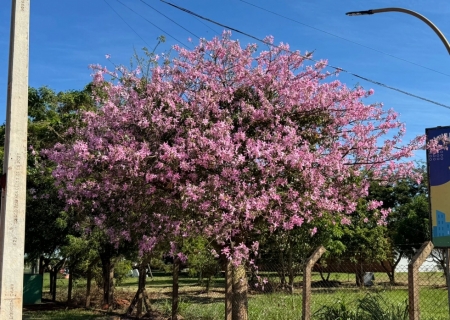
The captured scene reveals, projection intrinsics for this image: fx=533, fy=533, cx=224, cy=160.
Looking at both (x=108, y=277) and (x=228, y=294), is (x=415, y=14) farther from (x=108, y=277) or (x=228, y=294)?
(x=108, y=277)

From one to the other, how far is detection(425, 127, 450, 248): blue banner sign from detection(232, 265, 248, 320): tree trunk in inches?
135

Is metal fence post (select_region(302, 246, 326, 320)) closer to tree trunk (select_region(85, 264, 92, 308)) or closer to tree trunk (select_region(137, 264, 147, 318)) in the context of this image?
tree trunk (select_region(137, 264, 147, 318))

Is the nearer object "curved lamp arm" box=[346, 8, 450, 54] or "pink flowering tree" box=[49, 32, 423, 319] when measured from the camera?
"pink flowering tree" box=[49, 32, 423, 319]

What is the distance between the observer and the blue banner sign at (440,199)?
7641 millimetres

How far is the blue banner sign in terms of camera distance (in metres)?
7.64

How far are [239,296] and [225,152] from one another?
9.99 feet

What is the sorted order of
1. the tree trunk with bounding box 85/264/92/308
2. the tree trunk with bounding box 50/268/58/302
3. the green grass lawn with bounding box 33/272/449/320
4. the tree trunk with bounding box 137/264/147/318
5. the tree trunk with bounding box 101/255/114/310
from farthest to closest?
the tree trunk with bounding box 50/268/58/302 < the tree trunk with bounding box 85/264/92/308 < the tree trunk with bounding box 101/255/114/310 < the tree trunk with bounding box 137/264/147/318 < the green grass lawn with bounding box 33/272/449/320

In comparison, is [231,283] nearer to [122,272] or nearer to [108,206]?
[108,206]

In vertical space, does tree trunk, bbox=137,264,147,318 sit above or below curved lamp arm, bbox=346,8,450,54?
below

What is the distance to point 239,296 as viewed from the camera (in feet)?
31.6

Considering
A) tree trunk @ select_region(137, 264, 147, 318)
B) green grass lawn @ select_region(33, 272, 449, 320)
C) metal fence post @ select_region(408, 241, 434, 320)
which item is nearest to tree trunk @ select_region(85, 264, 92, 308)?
green grass lawn @ select_region(33, 272, 449, 320)

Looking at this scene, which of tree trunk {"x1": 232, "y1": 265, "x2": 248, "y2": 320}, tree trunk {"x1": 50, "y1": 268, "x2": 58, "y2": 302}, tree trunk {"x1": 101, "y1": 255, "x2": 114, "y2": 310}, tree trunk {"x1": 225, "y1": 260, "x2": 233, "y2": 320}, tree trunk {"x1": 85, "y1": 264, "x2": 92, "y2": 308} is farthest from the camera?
tree trunk {"x1": 50, "y1": 268, "x2": 58, "y2": 302}

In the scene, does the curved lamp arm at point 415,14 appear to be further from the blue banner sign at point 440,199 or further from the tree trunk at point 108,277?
the tree trunk at point 108,277

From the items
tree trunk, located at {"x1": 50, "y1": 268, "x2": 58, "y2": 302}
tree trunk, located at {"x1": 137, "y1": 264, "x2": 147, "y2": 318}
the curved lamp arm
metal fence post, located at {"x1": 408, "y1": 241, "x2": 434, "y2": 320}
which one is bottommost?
tree trunk, located at {"x1": 50, "y1": 268, "x2": 58, "y2": 302}
